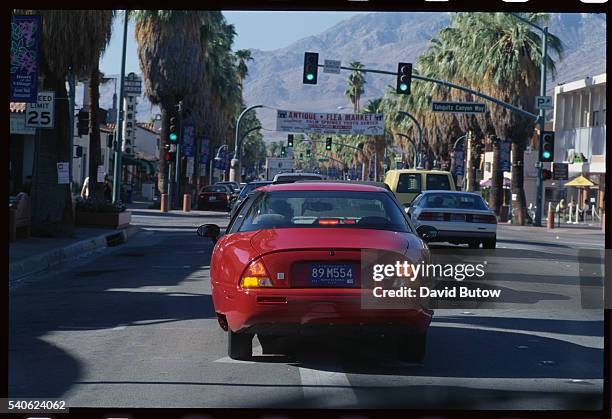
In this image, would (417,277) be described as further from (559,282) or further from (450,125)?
(450,125)

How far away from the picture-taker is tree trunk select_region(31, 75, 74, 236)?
2523cm

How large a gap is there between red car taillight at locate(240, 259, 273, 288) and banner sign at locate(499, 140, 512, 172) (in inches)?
2028

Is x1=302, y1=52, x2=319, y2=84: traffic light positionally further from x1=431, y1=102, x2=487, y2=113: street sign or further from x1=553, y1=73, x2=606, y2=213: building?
x1=553, y1=73, x2=606, y2=213: building

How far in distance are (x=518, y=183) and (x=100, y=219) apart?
2986 cm

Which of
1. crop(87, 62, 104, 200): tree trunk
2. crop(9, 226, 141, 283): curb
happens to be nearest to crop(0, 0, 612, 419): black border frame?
crop(9, 226, 141, 283): curb

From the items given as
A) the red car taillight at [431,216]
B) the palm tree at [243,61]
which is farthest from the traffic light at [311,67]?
the palm tree at [243,61]

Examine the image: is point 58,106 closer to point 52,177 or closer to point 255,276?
point 52,177

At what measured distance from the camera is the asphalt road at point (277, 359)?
24.6 ft

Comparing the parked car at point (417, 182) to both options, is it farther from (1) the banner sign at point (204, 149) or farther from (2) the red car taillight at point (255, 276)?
(1) the banner sign at point (204, 149)

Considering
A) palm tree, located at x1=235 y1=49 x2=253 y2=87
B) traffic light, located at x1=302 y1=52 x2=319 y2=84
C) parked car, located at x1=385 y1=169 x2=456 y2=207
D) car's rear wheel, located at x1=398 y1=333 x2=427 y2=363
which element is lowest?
car's rear wheel, located at x1=398 y1=333 x2=427 y2=363

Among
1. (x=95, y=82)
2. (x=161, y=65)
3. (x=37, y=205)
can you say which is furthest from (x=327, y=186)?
(x=161, y=65)

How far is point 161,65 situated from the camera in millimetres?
51219

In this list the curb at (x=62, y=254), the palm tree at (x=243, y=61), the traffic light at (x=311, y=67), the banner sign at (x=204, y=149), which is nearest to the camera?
the curb at (x=62, y=254)

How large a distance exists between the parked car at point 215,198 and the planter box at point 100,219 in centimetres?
2164
